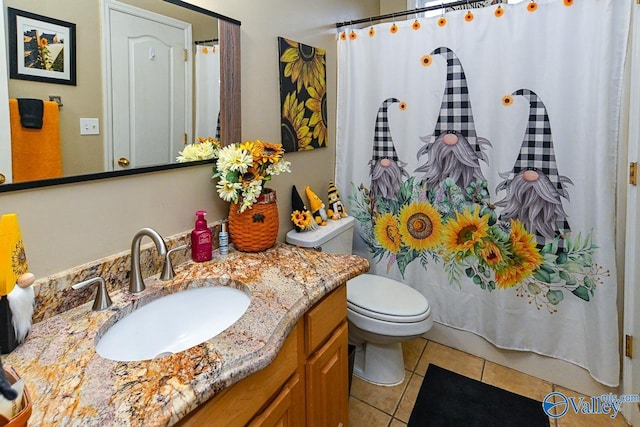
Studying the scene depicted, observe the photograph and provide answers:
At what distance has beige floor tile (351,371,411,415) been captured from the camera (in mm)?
1776

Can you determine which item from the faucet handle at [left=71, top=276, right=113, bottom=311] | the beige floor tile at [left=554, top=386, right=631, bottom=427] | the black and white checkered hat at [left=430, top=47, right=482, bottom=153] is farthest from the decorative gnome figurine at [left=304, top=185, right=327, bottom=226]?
the beige floor tile at [left=554, top=386, right=631, bottom=427]

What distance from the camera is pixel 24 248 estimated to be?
3.03 ft

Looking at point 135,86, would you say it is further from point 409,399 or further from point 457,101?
point 409,399

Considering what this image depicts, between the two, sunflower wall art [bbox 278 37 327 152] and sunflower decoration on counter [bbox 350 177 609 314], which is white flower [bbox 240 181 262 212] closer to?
sunflower wall art [bbox 278 37 327 152]

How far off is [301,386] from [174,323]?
43 centimetres

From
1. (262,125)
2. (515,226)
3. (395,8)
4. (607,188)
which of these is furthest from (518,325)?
(395,8)

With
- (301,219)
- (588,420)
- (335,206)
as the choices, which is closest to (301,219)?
(301,219)

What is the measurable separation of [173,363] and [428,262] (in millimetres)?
1667

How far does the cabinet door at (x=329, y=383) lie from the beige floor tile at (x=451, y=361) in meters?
0.82

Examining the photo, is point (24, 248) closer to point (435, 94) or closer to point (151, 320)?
point (151, 320)

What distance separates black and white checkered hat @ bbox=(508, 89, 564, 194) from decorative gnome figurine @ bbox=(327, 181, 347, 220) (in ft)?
3.22

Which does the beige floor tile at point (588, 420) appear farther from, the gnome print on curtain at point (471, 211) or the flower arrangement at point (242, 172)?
the flower arrangement at point (242, 172)

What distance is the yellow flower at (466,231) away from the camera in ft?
6.38

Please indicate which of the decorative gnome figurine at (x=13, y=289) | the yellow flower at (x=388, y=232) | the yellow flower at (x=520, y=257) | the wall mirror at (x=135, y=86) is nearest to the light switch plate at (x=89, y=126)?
the wall mirror at (x=135, y=86)
